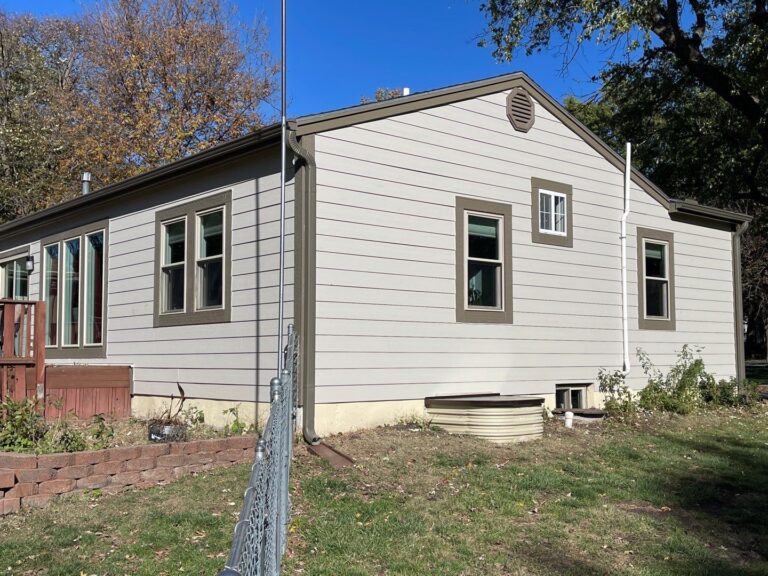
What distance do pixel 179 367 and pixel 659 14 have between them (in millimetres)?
11209

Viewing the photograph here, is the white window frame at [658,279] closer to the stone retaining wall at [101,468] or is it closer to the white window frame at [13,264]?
the stone retaining wall at [101,468]

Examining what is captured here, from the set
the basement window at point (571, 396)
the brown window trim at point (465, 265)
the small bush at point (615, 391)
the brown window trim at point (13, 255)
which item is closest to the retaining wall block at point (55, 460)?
the brown window trim at point (465, 265)

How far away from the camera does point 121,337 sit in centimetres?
1113

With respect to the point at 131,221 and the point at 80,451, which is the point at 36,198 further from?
the point at 80,451

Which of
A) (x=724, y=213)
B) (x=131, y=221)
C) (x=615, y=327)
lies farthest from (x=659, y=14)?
(x=131, y=221)

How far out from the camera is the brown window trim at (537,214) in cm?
1066

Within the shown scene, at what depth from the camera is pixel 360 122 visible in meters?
8.82

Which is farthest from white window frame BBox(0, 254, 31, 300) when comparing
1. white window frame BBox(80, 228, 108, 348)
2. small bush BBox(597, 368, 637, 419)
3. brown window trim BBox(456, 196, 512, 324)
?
small bush BBox(597, 368, 637, 419)

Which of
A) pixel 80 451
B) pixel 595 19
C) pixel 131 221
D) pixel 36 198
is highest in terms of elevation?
pixel 595 19

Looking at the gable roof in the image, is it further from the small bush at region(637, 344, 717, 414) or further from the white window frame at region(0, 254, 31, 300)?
the small bush at region(637, 344, 717, 414)

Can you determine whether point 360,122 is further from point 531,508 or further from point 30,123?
point 30,123

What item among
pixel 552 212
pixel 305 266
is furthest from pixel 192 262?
pixel 552 212

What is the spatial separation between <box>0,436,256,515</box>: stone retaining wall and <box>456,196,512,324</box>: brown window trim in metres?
3.61

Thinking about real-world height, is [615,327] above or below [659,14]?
below
